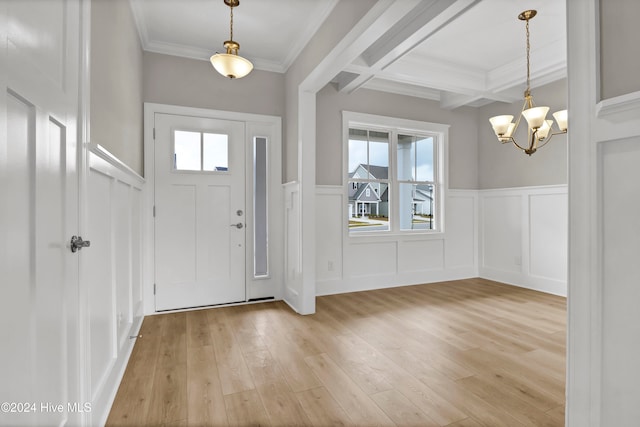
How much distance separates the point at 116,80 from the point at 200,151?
144cm

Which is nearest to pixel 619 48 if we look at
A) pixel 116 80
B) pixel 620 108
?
pixel 620 108

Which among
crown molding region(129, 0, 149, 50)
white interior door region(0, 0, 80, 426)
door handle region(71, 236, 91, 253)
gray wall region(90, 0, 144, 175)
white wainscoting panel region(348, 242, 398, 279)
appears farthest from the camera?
white wainscoting panel region(348, 242, 398, 279)

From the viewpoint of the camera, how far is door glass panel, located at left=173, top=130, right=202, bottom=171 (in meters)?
3.29

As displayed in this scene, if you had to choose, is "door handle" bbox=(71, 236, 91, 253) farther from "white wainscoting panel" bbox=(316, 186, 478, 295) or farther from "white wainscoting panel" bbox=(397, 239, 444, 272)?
"white wainscoting panel" bbox=(397, 239, 444, 272)

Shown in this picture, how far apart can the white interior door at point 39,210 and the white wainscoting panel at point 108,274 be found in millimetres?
209

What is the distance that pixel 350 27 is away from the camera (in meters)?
2.28

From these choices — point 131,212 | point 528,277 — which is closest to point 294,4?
point 131,212

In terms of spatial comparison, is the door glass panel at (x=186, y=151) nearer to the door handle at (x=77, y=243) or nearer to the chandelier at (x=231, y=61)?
the chandelier at (x=231, y=61)

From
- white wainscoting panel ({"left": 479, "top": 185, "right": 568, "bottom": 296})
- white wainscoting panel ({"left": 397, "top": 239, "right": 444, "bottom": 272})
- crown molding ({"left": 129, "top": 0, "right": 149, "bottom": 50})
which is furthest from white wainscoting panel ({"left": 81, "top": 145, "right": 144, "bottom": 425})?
white wainscoting panel ({"left": 479, "top": 185, "right": 568, "bottom": 296})

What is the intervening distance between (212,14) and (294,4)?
0.74 m

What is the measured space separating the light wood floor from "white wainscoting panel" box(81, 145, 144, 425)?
185 millimetres

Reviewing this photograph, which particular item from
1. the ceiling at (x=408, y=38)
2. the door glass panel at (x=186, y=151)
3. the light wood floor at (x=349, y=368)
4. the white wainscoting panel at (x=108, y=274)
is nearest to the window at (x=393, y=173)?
the ceiling at (x=408, y=38)

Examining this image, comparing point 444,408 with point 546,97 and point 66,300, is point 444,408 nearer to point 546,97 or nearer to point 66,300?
point 66,300

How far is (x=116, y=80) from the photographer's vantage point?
6.39 feet
